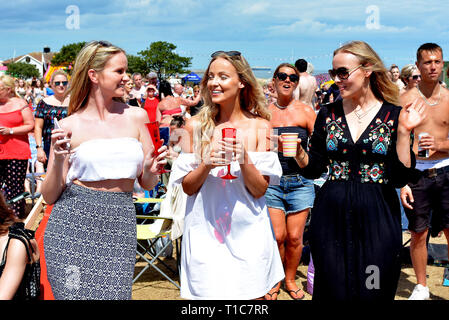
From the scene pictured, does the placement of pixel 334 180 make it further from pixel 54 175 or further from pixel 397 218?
pixel 54 175

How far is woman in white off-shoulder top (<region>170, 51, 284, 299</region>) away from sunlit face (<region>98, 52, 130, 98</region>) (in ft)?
1.65

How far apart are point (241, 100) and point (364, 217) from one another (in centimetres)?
110

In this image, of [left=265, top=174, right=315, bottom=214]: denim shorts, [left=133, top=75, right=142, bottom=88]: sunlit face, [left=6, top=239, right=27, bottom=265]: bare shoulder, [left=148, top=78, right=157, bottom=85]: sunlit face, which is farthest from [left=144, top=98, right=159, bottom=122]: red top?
[left=6, top=239, right=27, bottom=265]: bare shoulder

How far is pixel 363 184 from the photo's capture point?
3.29 metres

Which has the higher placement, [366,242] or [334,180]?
[334,180]

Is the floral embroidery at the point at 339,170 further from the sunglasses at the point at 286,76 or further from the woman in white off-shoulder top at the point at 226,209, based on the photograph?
the sunglasses at the point at 286,76

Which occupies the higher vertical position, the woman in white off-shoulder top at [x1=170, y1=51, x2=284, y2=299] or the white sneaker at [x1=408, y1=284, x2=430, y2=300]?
the woman in white off-shoulder top at [x1=170, y1=51, x2=284, y2=299]

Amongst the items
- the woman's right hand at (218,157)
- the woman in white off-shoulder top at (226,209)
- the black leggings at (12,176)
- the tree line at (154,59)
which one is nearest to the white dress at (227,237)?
the woman in white off-shoulder top at (226,209)

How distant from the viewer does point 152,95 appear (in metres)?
12.3

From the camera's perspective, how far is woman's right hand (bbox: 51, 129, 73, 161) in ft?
9.41

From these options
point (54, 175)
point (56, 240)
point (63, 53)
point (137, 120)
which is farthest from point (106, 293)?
point (63, 53)

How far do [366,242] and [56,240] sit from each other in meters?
1.89

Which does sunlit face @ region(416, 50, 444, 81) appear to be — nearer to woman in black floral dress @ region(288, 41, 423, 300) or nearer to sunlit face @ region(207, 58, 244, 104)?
woman in black floral dress @ region(288, 41, 423, 300)

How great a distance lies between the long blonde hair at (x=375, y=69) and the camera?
331cm
